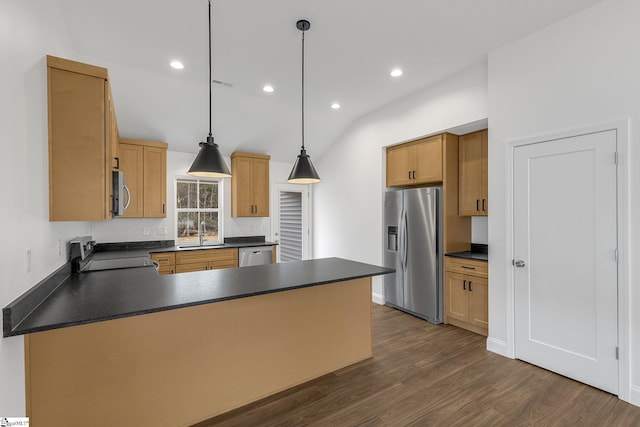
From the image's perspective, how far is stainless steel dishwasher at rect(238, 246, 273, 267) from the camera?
5094 millimetres

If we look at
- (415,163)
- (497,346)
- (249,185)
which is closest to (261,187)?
(249,185)

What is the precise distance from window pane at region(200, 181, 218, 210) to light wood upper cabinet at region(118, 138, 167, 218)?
73 centimetres

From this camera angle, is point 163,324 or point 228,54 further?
point 228,54

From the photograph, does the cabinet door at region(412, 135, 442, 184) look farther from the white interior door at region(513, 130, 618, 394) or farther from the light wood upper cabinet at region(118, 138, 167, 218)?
the light wood upper cabinet at region(118, 138, 167, 218)

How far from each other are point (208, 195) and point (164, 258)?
4.64 feet

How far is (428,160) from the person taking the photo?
3.97m

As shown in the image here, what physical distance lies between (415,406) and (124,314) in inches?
79.8

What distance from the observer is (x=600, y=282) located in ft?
7.85

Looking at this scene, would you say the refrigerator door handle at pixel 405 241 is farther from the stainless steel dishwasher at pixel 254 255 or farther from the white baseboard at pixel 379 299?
the stainless steel dishwasher at pixel 254 255

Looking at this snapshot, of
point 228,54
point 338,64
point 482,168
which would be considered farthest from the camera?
point 482,168

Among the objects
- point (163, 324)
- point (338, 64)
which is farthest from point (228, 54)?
point (163, 324)

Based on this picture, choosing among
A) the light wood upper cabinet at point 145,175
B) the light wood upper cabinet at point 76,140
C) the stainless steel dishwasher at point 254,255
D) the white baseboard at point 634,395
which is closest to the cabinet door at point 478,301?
the white baseboard at point 634,395

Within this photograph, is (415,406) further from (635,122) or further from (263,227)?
(263,227)

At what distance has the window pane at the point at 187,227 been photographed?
16.8 ft
